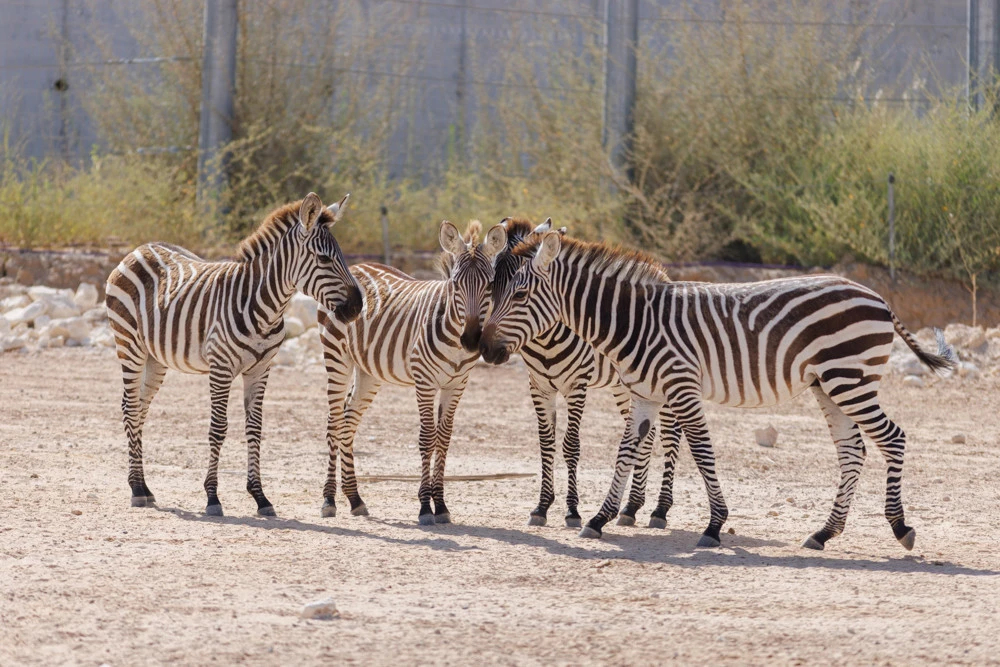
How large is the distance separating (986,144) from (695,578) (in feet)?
39.7

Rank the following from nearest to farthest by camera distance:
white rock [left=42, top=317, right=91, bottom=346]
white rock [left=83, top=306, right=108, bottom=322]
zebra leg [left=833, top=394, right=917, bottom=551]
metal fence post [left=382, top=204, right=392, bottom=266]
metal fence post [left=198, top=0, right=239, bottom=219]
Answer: zebra leg [left=833, top=394, right=917, bottom=551] < white rock [left=42, top=317, right=91, bottom=346] < white rock [left=83, top=306, right=108, bottom=322] < metal fence post [left=382, top=204, right=392, bottom=266] < metal fence post [left=198, top=0, right=239, bottom=219]

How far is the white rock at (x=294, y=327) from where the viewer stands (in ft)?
51.8

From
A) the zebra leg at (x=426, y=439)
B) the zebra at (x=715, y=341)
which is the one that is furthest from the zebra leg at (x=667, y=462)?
the zebra leg at (x=426, y=439)

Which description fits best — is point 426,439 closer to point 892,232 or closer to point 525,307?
point 525,307

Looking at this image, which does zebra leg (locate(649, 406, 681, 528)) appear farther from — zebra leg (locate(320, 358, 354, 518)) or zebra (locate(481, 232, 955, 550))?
zebra leg (locate(320, 358, 354, 518))

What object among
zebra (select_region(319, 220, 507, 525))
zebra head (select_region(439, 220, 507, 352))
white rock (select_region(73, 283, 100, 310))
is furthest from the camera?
white rock (select_region(73, 283, 100, 310))

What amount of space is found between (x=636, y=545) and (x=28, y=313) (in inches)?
461

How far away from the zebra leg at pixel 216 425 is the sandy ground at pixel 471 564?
0.19 metres

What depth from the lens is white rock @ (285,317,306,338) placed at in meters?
15.8

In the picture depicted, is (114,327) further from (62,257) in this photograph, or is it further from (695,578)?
(62,257)

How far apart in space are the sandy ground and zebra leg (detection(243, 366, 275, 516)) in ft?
0.65

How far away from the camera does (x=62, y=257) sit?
17.3 meters

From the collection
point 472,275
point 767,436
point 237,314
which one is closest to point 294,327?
point 767,436

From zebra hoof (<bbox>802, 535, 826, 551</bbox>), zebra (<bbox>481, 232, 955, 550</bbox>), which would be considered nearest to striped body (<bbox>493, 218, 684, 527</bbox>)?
zebra (<bbox>481, 232, 955, 550</bbox>)
